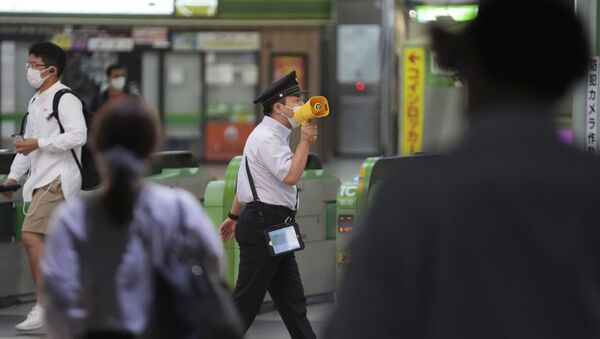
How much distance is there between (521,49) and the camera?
1880 millimetres

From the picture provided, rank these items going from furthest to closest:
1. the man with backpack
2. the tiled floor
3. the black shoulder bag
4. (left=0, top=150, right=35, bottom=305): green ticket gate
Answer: (left=0, top=150, right=35, bottom=305): green ticket gate < the tiled floor < the man with backpack < the black shoulder bag

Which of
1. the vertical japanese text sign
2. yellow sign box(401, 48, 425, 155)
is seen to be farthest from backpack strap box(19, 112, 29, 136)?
yellow sign box(401, 48, 425, 155)

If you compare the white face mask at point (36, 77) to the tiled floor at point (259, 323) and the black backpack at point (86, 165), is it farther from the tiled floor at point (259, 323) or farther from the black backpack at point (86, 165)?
the tiled floor at point (259, 323)

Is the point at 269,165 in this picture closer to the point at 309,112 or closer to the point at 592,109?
the point at 309,112

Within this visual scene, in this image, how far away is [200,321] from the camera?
2943 millimetres

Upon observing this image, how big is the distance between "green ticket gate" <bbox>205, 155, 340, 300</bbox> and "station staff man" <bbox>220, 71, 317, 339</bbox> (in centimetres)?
197

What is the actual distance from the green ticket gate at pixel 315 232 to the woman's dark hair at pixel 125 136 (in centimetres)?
553

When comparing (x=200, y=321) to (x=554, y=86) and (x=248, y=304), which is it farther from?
(x=248, y=304)

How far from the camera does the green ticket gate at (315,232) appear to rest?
9109 millimetres

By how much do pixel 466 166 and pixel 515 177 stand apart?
0.07m

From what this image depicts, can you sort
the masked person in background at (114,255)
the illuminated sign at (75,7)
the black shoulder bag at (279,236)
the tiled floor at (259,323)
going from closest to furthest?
the masked person in background at (114,255)
the black shoulder bag at (279,236)
the tiled floor at (259,323)
the illuminated sign at (75,7)

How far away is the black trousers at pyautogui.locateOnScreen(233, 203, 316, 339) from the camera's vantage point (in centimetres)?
660

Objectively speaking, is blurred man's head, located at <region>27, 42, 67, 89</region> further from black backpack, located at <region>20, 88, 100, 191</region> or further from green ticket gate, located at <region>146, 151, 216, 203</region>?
green ticket gate, located at <region>146, 151, 216, 203</region>

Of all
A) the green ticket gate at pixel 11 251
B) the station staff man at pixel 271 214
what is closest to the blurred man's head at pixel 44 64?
the green ticket gate at pixel 11 251
